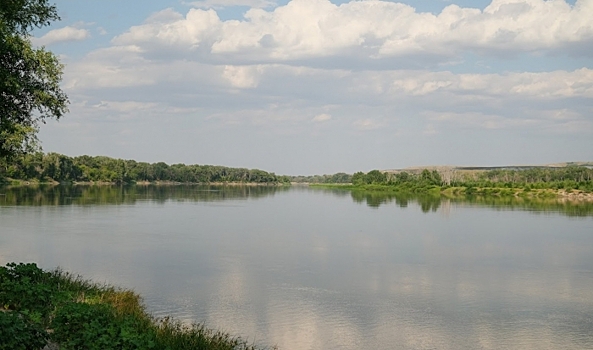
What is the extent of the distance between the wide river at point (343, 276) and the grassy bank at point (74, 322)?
1.79 m

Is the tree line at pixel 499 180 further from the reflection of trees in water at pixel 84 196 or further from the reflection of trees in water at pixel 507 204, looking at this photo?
the reflection of trees in water at pixel 84 196

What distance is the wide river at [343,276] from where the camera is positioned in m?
13.3

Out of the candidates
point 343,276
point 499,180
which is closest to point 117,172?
point 499,180

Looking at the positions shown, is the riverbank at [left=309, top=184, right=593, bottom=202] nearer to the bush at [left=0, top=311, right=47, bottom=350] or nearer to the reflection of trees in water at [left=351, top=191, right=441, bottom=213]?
the reflection of trees in water at [left=351, top=191, right=441, bottom=213]

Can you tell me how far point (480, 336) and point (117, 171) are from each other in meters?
125

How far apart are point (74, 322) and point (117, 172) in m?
126

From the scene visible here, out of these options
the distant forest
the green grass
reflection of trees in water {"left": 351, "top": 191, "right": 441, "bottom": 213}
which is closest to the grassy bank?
reflection of trees in water {"left": 351, "top": 191, "right": 441, "bottom": 213}

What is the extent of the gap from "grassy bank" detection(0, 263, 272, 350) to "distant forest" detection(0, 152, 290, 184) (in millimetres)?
66144

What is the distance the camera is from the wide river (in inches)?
523

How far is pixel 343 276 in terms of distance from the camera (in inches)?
786

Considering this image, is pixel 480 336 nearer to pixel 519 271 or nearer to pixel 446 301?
pixel 446 301

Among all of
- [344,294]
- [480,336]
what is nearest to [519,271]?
[344,294]

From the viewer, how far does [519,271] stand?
2189 cm

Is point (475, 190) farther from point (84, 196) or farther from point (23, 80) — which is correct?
point (23, 80)
